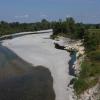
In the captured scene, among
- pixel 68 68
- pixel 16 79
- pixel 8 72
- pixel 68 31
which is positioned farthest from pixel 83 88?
pixel 68 31

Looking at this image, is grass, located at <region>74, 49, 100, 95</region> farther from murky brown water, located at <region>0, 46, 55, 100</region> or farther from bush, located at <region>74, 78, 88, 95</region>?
murky brown water, located at <region>0, 46, 55, 100</region>

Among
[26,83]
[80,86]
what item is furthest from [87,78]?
[26,83]

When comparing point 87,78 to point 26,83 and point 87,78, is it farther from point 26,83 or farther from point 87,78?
point 26,83

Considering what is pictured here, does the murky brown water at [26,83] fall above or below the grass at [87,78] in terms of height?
below

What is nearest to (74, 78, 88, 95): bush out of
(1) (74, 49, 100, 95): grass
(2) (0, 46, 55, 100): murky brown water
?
(1) (74, 49, 100, 95): grass

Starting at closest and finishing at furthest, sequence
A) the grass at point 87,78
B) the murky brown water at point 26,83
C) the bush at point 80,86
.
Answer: the bush at point 80,86 < the grass at point 87,78 < the murky brown water at point 26,83

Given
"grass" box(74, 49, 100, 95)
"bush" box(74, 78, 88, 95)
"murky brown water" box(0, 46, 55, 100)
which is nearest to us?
"bush" box(74, 78, 88, 95)

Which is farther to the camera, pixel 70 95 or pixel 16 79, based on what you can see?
pixel 16 79

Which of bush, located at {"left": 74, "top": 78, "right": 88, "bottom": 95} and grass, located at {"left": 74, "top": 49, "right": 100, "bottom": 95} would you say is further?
grass, located at {"left": 74, "top": 49, "right": 100, "bottom": 95}

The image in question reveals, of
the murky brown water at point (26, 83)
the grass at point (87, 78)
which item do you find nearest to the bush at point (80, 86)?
the grass at point (87, 78)

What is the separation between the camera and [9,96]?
35.8m

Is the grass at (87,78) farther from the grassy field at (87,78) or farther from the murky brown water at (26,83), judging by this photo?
the murky brown water at (26,83)

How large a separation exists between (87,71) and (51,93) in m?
6.74

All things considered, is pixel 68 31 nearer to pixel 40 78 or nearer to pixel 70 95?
pixel 40 78
